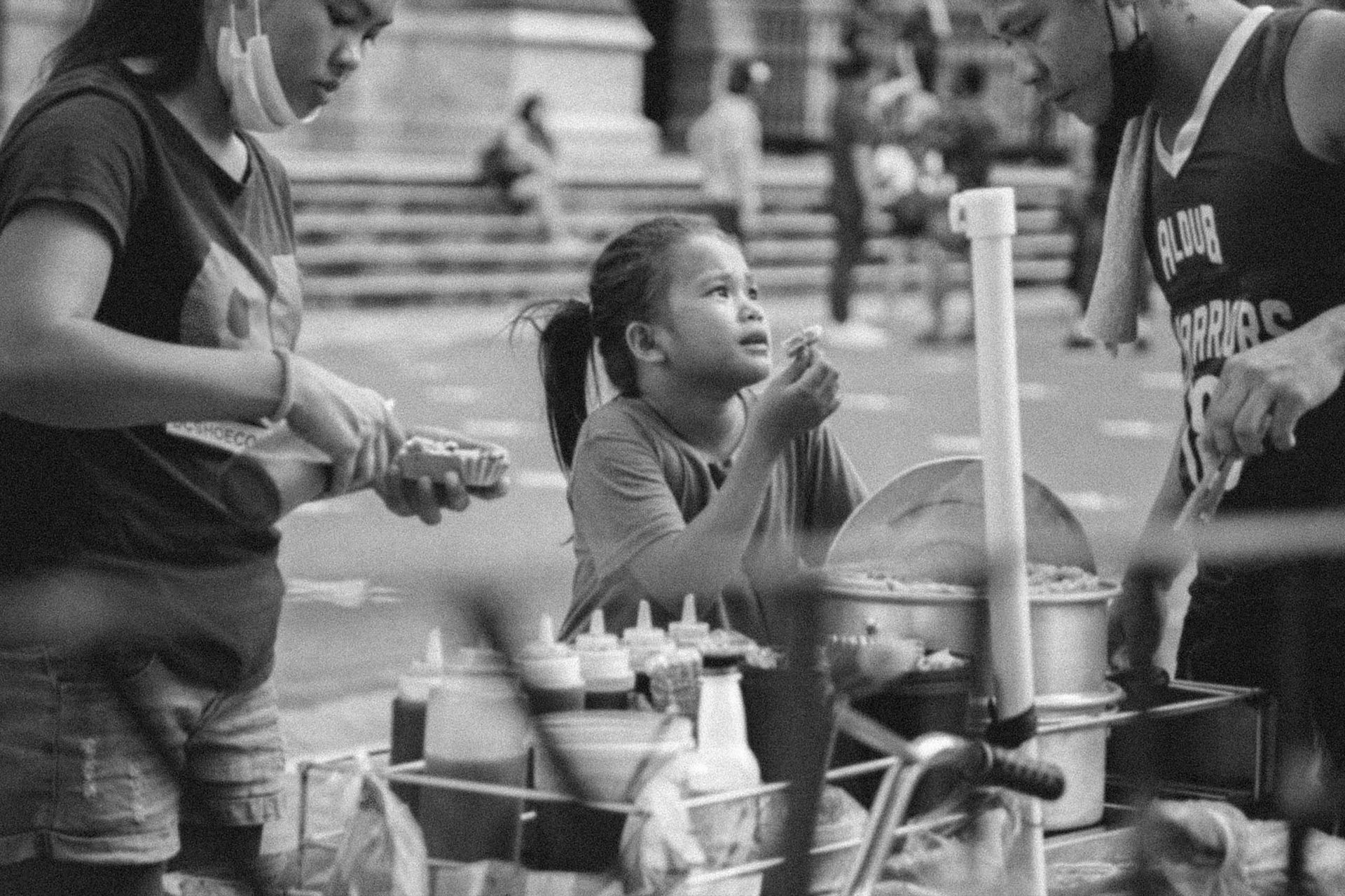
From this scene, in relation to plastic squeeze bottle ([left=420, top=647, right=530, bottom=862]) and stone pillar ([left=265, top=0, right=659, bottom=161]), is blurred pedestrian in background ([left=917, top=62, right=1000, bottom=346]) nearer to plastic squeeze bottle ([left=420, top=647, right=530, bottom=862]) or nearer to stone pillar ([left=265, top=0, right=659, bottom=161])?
stone pillar ([left=265, top=0, right=659, bottom=161])

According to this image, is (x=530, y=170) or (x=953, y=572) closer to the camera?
(x=953, y=572)

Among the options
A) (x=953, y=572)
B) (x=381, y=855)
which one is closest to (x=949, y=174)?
(x=953, y=572)

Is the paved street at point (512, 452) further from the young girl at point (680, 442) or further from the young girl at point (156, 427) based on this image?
the young girl at point (680, 442)

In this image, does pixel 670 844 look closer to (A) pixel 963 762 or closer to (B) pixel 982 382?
(A) pixel 963 762

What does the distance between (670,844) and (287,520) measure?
7.98 metres

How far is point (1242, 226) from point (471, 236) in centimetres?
1929

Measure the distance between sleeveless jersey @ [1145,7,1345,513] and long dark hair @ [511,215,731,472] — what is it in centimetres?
100

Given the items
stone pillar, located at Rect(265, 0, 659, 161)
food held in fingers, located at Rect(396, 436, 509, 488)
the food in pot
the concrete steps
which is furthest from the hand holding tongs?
stone pillar, located at Rect(265, 0, 659, 161)

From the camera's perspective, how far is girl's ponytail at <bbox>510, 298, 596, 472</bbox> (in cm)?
447

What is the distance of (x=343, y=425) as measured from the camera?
270 centimetres

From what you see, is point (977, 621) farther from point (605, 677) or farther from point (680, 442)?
point (680, 442)

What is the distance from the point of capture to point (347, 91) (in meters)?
26.3

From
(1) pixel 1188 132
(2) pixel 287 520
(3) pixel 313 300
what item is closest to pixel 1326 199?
(1) pixel 1188 132

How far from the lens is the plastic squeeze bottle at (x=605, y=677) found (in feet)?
9.82
